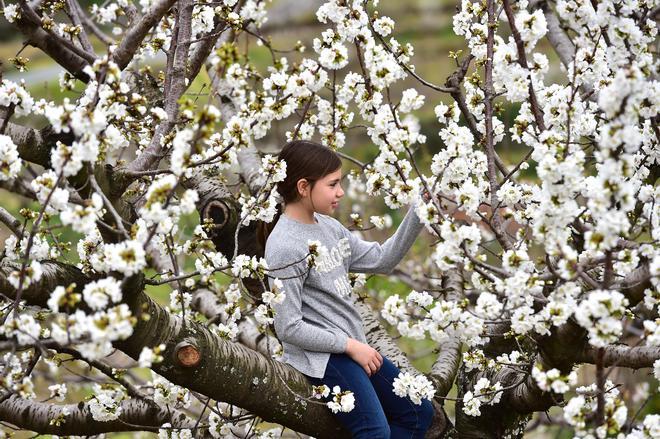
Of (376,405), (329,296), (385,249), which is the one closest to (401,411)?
(376,405)

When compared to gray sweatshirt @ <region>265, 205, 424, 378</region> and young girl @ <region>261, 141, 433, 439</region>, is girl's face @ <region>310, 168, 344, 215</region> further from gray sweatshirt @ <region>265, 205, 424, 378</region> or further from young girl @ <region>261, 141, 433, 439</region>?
gray sweatshirt @ <region>265, 205, 424, 378</region>

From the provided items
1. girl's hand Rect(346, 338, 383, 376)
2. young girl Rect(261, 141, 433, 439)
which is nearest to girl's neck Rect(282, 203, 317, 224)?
young girl Rect(261, 141, 433, 439)

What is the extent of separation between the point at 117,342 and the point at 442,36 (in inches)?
524

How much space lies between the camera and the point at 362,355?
2775 millimetres

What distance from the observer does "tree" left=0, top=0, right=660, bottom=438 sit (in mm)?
1879

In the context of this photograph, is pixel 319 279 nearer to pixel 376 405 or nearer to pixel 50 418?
pixel 376 405

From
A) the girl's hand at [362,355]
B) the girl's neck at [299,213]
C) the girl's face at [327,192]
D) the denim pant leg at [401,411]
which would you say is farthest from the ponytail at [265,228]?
the denim pant leg at [401,411]

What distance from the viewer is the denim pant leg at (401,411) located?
2875 millimetres

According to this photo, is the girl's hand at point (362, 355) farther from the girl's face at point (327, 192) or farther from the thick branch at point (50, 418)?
the thick branch at point (50, 418)

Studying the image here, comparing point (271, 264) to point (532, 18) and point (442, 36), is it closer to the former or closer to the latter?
point (532, 18)

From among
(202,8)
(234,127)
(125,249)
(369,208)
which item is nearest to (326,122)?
(202,8)

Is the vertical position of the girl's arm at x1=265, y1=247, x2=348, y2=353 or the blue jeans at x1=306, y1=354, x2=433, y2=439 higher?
the girl's arm at x1=265, y1=247, x2=348, y2=353

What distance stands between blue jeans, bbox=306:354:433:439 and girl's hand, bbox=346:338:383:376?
0.02 metres

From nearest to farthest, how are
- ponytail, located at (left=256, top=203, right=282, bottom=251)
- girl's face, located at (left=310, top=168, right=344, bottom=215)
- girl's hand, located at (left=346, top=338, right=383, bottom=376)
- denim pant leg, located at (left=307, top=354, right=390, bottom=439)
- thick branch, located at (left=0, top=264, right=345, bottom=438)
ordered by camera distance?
thick branch, located at (left=0, top=264, right=345, bottom=438) → denim pant leg, located at (left=307, top=354, right=390, bottom=439) → girl's hand, located at (left=346, top=338, right=383, bottom=376) → girl's face, located at (left=310, top=168, right=344, bottom=215) → ponytail, located at (left=256, top=203, right=282, bottom=251)
